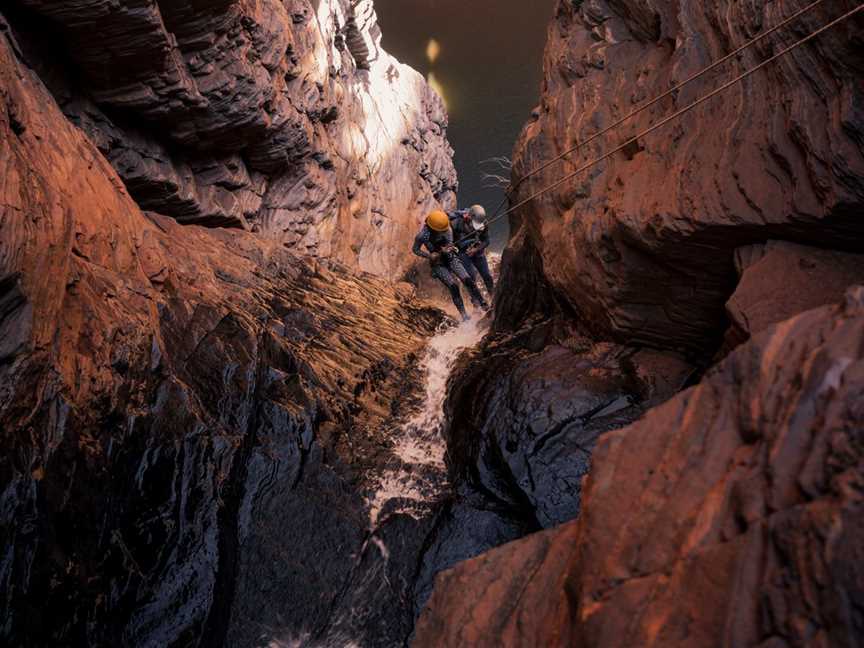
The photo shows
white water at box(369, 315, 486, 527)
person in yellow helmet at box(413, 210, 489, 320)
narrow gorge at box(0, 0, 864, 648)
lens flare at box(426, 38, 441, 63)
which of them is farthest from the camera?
lens flare at box(426, 38, 441, 63)

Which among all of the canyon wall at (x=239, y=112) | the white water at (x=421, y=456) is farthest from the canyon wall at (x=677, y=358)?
the canyon wall at (x=239, y=112)

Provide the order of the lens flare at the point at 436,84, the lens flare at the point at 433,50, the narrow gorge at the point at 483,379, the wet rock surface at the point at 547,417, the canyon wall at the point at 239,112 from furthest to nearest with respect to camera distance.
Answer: the lens flare at the point at 436,84
the lens flare at the point at 433,50
the canyon wall at the point at 239,112
the wet rock surface at the point at 547,417
the narrow gorge at the point at 483,379

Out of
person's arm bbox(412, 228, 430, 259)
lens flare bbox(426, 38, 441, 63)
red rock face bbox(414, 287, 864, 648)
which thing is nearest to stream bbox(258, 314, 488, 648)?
red rock face bbox(414, 287, 864, 648)

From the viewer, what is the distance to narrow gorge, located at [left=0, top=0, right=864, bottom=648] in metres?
1.98

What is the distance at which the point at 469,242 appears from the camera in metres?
9.23

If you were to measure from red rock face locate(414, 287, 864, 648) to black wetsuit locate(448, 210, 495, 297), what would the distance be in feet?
22.4

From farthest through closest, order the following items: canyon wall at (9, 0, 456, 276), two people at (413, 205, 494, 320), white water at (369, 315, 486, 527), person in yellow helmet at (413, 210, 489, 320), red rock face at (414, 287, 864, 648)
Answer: two people at (413, 205, 494, 320)
person in yellow helmet at (413, 210, 489, 320)
canyon wall at (9, 0, 456, 276)
white water at (369, 315, 486, 527)
red rock face at (414, 287, 864, 648)

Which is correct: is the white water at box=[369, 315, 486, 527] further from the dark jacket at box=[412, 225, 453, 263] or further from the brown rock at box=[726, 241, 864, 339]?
the brown rock at box=[726, 241, 864, 339]

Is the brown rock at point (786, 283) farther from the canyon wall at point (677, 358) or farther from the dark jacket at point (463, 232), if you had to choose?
the dark jacket at point (463, 232)

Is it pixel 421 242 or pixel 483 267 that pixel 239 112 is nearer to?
pixel 421 242

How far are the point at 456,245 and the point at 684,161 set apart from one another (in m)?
4.70

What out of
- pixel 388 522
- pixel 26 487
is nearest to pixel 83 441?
pixel 26 487

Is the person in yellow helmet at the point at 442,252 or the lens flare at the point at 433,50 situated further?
the lens flare at the point at 433,50

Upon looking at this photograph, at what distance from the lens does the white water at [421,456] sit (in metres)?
5.25
